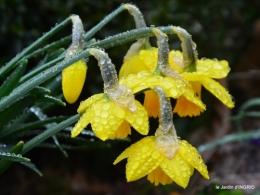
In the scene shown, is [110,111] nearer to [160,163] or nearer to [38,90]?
[160,163]

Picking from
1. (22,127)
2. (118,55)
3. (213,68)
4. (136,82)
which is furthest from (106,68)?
(118,55)

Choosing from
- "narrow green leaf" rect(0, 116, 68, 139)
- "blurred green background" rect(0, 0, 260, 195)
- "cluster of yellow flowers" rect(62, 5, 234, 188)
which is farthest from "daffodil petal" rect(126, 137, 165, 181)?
"blurred green background" rect(0, 0, 260, 195)

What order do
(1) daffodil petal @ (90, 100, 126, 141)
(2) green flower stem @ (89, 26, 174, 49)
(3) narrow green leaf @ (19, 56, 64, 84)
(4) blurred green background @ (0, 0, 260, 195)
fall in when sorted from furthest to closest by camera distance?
(4) blurred green background @ (0, 0, 260, 195), (3) narrow green leaf @ (19, 56, 64, 84), (2) green flower stem @ (89, 26, 174, 49), (1) daffodil petal @ (90, 100, 126, 141)

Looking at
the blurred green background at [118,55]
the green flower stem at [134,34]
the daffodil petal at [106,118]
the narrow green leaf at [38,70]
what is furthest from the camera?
the blurred green background at [118,55]

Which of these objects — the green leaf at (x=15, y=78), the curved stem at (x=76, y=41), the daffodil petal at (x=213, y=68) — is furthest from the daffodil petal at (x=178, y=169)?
the green leaf at (x=15, y=78)

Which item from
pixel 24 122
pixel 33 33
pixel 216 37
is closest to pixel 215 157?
pixel 216 37

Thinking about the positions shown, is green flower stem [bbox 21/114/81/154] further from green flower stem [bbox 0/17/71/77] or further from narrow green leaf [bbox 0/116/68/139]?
green flower stem [bbox 0/17/71/77]

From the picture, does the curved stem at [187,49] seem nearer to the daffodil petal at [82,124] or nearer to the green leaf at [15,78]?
the daffodil petal at [82,124]
